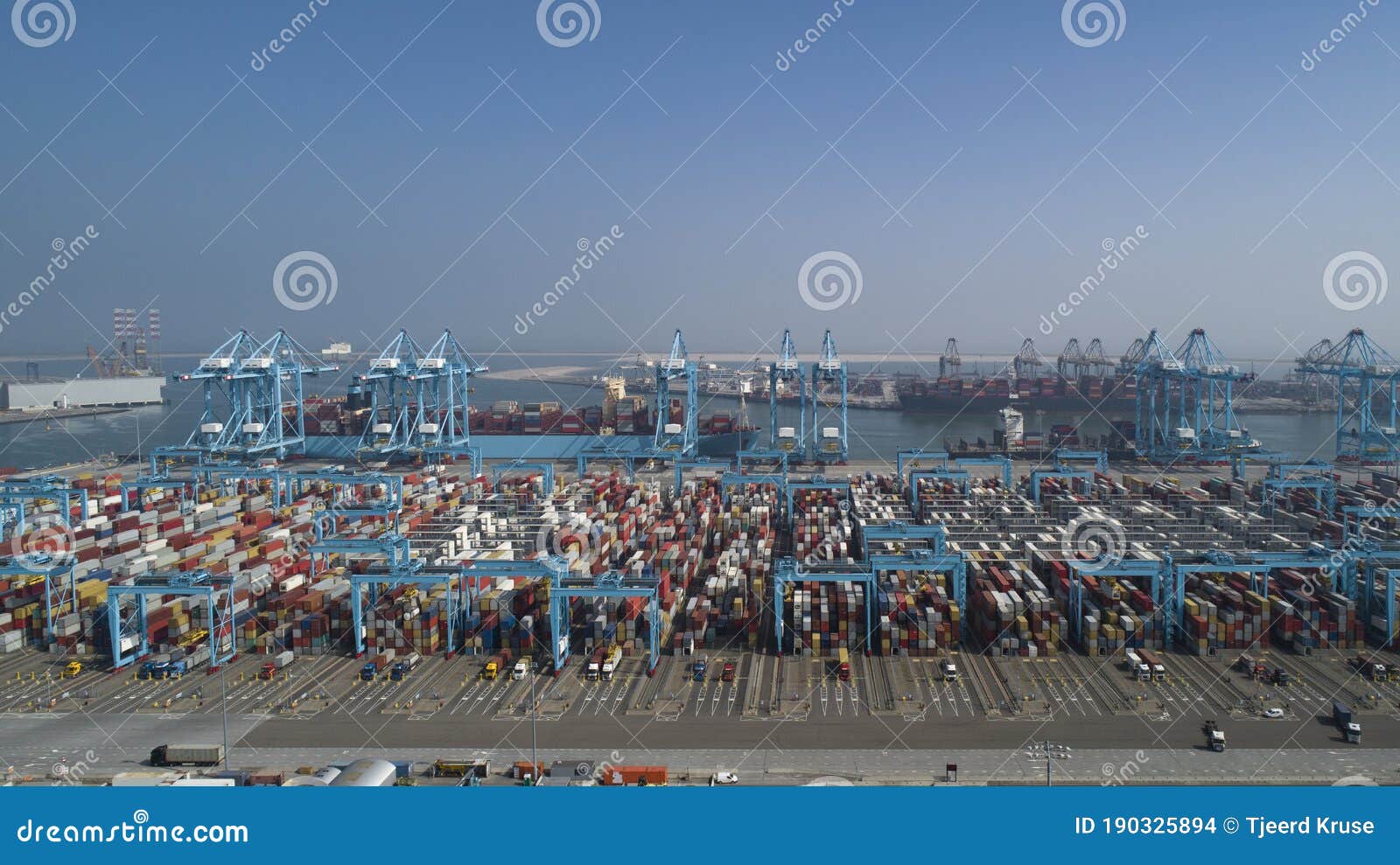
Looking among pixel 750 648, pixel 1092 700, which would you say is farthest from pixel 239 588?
pixel 1092 700

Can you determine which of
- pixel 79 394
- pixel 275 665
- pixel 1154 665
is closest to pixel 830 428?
pixel 1154 665

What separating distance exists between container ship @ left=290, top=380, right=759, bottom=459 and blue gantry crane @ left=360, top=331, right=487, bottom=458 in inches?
32.7

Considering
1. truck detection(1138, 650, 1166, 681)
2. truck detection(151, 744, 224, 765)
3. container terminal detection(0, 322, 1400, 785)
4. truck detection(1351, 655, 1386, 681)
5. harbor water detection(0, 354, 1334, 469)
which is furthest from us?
harbor water detection(0, 354, 1334, 469)

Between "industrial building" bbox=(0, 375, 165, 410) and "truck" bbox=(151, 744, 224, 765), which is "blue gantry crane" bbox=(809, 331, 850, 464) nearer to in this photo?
"truck" bbox=(151, 744, 224, 765)

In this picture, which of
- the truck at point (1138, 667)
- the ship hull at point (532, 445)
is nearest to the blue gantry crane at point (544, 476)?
the ship hull at point (532, 445)

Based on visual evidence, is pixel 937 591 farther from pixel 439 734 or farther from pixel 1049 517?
pixel 439 734

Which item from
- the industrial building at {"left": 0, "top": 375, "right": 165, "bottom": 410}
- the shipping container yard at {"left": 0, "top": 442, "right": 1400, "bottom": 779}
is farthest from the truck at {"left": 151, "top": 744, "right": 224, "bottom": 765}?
the industrial building at {"left": 0, "top": 375, "right": 165, "bottom": 410}

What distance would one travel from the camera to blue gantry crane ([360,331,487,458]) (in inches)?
1064

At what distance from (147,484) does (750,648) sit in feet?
49.5

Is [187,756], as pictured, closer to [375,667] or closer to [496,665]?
[375,667]

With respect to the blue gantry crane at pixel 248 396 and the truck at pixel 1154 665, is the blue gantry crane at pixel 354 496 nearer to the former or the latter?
the blue gantry crane at pixel 248 396

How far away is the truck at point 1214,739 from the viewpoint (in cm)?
759

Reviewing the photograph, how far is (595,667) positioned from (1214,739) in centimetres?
575

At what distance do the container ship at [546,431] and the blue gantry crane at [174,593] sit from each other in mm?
17218
